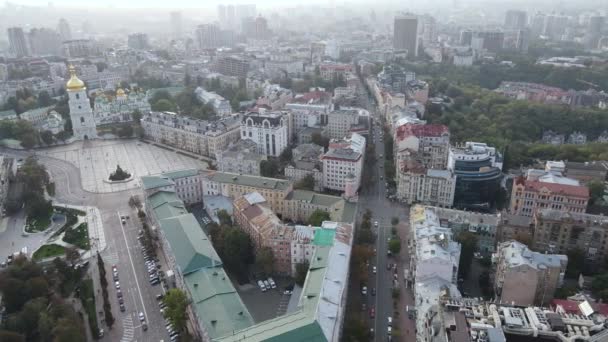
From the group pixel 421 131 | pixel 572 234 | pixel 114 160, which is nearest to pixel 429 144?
pixel 421 131

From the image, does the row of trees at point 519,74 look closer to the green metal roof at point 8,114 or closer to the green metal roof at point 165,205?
the green metal roof at point 165,205

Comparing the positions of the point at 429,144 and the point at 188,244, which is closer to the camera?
the point at 188,244

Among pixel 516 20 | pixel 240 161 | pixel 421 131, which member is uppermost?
pixel 516 20

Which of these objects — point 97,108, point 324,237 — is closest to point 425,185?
point 324,237

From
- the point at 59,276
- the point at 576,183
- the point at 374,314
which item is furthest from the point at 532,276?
the point at 59,276

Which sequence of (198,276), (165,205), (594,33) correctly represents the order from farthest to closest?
(594,33)
(165,205)
(198,276)

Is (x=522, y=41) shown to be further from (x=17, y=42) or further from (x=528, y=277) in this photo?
(x=17, y=42)

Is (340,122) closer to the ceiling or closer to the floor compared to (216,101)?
closer to the floor

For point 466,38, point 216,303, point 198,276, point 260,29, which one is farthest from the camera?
point 260,29
